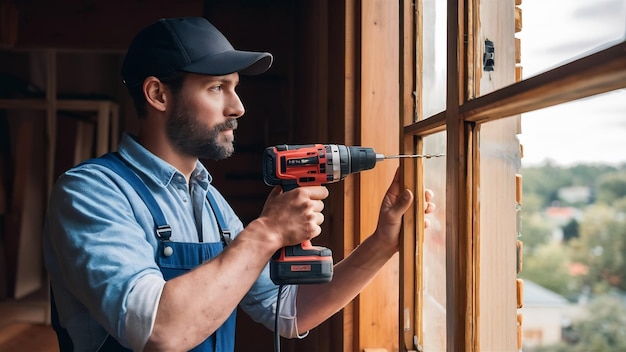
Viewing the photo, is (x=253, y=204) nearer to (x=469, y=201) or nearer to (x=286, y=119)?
(x=286, y=119)

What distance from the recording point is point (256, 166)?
3303 mm

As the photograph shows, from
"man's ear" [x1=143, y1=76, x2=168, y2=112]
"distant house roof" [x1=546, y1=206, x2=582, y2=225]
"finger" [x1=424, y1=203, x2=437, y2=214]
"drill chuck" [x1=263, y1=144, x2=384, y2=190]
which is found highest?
"man's ear" [x1=143, y1=76, x2=168, y2=112]

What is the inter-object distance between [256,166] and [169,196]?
198 cm

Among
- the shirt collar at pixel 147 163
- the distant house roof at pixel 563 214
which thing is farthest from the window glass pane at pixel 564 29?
the shirt collar at pixel 147 163

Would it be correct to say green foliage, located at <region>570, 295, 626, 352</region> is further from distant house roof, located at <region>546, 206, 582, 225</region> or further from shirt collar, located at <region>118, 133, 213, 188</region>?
shirt collar, located at <region>118, 133, 213, 188</region>

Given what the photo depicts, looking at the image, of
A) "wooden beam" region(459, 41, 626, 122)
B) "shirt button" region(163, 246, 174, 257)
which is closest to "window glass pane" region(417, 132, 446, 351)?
"wooden beam" region(459, 41, 626, 122)

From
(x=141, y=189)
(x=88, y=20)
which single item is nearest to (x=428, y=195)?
(x=141, y=189)

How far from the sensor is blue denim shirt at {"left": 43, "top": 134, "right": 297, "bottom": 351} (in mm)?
1018

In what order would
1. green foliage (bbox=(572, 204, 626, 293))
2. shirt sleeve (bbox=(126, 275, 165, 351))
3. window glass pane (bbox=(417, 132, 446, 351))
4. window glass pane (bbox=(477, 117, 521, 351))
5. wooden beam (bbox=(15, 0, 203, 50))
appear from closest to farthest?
green foliage (bbox=(572, 204, 626, 293)) → window glass pane (bbox=(477, 117, 521, 351)) → shirt sleeve (bbox=(126, 275, 165, 351)) → window glass pane (bbox=(417, 132, 446, 351)) → wooden beam (bbox=(15, 0, 203, 50))

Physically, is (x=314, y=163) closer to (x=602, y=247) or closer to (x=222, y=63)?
(x=222, y=63)

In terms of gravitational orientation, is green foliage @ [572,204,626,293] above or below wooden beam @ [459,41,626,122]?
below

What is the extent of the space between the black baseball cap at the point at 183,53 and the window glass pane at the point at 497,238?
64 cm

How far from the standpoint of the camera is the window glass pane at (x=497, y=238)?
31.3 inches

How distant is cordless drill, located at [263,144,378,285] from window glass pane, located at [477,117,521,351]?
0.31 metres
